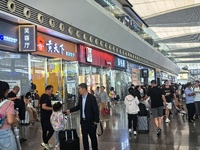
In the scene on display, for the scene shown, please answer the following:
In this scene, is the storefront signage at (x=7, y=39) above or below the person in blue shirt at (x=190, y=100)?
above

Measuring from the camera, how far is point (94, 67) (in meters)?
20.2

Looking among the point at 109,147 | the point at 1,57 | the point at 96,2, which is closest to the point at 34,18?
the point at 1,57

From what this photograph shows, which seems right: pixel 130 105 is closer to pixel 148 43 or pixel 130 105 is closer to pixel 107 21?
pixel 107 21

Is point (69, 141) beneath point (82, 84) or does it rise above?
beneath

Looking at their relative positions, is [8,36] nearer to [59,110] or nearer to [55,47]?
[55,47]

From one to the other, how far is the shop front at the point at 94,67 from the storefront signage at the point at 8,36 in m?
6.28

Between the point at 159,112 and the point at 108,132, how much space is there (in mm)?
1843

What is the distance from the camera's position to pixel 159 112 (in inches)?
348

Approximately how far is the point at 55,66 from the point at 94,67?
543cm

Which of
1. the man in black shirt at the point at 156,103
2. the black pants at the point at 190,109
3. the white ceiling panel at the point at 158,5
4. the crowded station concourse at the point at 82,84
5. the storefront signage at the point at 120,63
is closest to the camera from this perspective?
the crowded station concourse at the point at 82,84

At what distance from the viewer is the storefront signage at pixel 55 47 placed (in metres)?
13.3

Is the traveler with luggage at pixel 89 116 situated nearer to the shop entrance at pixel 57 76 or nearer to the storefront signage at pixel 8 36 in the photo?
the storefront signage at pixel 8 36

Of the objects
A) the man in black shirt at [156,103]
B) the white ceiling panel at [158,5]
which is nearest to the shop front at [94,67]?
the white ceiling panel at [158,5]

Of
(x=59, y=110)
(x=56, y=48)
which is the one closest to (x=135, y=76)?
(x=56, y=48)
